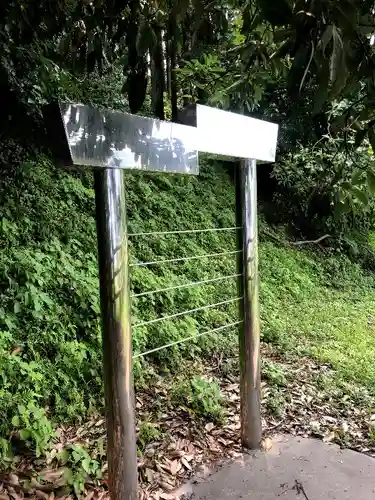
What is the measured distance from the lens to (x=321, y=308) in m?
5.32

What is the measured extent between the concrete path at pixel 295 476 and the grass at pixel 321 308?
42.1 inches

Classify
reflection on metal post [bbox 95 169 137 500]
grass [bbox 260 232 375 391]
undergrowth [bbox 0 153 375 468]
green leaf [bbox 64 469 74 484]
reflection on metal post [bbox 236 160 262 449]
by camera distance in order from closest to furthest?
reflection on metal post [bbox 95 169 137 500] → green leaf [bbox 64 469 74 484] → undergrowth [bbox 0 153 375 468] → reflection on metal post [bbox 236 160 262 449] → grass [bbox 260 232 375 391]

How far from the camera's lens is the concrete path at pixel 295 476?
7.45ft

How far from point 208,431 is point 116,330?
1.22 metres

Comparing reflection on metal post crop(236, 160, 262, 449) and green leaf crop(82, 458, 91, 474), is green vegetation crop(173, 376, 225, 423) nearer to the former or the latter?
reflection on metal post crop(236, 160, 262, 449)

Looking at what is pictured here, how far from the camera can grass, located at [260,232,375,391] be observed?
4.09 meters

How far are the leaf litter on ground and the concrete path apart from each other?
9 cm

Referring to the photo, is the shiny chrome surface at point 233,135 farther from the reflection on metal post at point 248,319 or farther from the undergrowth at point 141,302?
the undergrowth at point 141,302

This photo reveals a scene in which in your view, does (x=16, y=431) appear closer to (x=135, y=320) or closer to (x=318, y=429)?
(x=135, y=320)

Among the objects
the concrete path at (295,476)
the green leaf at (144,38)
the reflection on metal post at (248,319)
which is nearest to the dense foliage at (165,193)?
the green leaf at (144,38)

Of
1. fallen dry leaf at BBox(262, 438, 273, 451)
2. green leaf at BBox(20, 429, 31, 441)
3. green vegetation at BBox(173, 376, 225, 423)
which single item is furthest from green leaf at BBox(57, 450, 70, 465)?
fallen dry leaf at BBox(262, 438, 273, 451)

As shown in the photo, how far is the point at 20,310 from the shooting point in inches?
110

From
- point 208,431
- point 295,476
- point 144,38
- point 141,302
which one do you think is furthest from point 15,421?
point 144,38

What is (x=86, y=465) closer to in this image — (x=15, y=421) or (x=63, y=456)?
(x=63, y=456)
